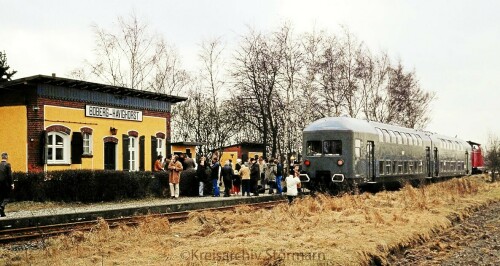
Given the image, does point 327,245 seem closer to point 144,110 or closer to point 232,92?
point 144,110

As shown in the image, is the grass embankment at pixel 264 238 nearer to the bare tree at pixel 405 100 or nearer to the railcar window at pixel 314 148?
the railcar window at pixel 314 148

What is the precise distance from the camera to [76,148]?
86.5 feet

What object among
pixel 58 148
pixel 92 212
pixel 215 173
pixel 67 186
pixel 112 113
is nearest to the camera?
pixel 92 212

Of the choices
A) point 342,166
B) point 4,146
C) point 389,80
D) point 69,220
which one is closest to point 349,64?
point 389,80

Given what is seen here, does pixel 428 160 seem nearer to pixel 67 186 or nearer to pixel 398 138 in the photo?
pixel 398 138

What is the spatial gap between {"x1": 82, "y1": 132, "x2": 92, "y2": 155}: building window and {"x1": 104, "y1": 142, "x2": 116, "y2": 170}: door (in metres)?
1.06

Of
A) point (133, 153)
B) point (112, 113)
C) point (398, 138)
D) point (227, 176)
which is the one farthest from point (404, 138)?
point (112, 113)

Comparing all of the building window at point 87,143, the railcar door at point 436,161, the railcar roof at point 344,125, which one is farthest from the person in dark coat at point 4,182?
the railcar door at point 436,161

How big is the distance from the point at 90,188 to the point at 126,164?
7660mm

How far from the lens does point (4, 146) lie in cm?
2536

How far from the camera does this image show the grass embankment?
30.8ft

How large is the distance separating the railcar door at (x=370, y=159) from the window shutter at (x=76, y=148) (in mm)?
12524

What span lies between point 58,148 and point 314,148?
11146 millimetres

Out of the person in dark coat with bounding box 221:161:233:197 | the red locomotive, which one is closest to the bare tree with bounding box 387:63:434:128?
the red locomotive
